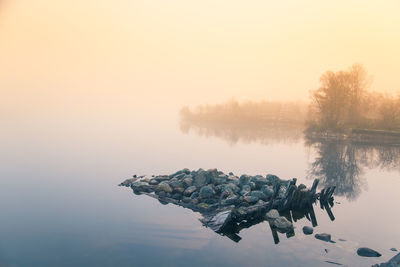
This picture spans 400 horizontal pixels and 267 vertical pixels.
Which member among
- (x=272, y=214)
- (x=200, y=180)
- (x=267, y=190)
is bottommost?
(x=272, y=214)

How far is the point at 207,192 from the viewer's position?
822 inches

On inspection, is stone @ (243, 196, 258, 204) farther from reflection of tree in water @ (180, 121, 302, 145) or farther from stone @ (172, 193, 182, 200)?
reflection of tree in water @ (180, 121, 302, 145)

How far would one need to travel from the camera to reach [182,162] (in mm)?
37031

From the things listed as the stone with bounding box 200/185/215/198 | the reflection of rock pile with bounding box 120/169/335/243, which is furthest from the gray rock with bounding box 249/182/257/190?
the stone with bounding box 200/185/215/198

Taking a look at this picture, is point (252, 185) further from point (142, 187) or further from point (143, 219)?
point (143, 219)

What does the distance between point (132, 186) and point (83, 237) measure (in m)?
9.08

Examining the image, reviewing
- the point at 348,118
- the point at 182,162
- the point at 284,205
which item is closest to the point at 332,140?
the point at 348,118

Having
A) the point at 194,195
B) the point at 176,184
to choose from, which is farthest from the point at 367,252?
the point at 176,184

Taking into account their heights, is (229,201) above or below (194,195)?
above

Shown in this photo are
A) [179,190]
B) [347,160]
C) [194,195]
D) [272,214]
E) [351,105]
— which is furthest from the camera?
[351,105]

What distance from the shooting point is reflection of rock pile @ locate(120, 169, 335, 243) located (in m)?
17.5

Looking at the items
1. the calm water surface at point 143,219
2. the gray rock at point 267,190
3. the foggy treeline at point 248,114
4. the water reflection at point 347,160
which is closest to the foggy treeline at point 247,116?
the foggy treeline at point 248,114

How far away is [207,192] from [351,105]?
52.4 m

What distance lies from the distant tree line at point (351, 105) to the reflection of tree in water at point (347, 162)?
4.85m
